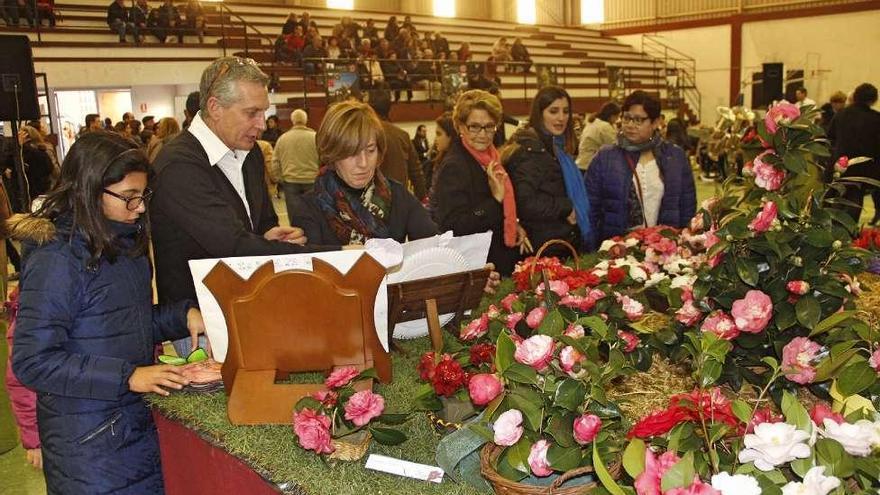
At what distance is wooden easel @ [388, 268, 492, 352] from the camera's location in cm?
163

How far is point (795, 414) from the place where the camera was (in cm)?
85

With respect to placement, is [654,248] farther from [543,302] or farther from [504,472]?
[504,472]

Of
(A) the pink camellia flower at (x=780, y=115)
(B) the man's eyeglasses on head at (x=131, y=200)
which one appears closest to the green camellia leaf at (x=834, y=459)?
(A) the pink camellia flower at (x=780, y=115)

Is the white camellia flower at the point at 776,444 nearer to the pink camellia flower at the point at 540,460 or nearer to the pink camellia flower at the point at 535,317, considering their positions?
the pink camellia flower at the point at 540,460

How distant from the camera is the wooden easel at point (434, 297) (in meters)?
1.63

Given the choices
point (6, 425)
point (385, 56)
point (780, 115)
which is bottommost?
point (6, 425)

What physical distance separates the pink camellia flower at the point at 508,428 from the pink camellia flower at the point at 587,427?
0.09 meters

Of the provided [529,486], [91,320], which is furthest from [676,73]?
[529,486]

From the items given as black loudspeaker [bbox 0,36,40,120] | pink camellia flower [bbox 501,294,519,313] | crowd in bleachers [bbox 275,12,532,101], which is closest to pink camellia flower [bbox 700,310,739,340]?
pink camellia flower [bbox 501,294,519,313]

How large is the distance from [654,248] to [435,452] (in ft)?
3.76

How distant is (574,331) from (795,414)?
423 mm

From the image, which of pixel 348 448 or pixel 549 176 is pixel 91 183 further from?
pixel 549 176

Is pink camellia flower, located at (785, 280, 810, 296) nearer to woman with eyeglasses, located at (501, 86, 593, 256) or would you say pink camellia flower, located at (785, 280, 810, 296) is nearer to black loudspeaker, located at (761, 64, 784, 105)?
woman with eyeglasses, located at (501, 86, 593, 256)

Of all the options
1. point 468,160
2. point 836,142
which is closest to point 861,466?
point 468,160
